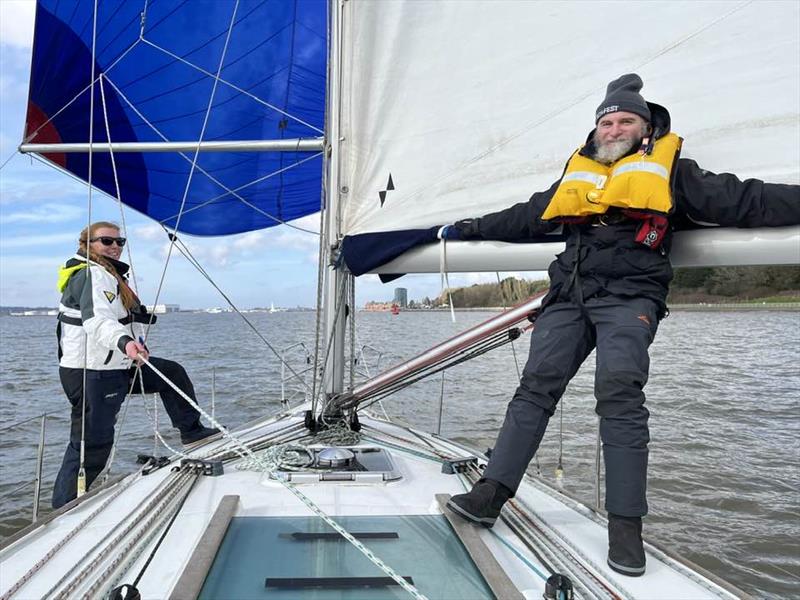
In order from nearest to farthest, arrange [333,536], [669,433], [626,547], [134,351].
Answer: [626,547] → [333,536] → [134,351] → [669,433]

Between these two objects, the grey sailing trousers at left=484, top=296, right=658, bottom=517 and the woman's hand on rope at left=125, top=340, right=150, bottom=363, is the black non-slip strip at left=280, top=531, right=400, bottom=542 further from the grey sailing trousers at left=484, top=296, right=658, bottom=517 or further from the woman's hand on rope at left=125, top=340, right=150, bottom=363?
the woman's hand on rope at left=125, top=340, right=150, bottom=363

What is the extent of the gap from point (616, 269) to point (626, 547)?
0.73 meters

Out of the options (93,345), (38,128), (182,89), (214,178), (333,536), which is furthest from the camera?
(214,178)

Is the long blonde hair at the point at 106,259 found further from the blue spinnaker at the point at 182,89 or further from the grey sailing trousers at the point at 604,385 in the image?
the grey sailing trousers at the point at 604,385

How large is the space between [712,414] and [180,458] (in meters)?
6.63

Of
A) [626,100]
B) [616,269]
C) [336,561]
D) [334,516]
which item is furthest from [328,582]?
[626,100]

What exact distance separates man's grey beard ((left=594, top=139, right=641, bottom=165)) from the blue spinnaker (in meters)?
2.36

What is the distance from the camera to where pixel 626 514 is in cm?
156

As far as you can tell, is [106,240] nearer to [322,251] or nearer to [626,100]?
[322,251]

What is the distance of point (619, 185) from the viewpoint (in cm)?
172

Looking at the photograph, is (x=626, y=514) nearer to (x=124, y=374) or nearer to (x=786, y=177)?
(x=786, y=177)

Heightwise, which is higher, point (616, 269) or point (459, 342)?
point (616, 269)

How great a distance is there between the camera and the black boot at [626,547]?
152 cm

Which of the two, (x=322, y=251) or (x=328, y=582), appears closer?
(x=328, y=582)
